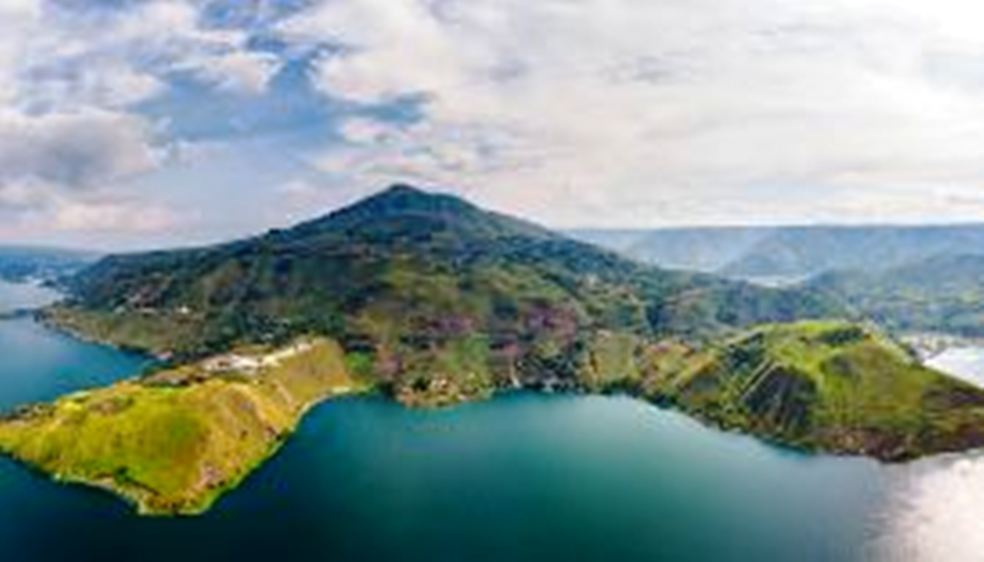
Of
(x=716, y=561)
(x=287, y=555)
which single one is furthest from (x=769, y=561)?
(x=287, y=555)

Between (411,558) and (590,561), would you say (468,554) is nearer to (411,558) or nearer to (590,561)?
(411,558)

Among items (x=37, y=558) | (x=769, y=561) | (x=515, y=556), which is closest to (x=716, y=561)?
(x=769, y=561)

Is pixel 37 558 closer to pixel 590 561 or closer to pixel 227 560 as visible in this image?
pixel 227 560

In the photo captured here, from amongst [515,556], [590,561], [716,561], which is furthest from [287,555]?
[716,561]

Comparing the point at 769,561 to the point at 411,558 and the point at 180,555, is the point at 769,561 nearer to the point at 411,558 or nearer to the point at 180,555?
the point at 411,558

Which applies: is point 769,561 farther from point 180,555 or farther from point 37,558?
Answer: point 37,558
